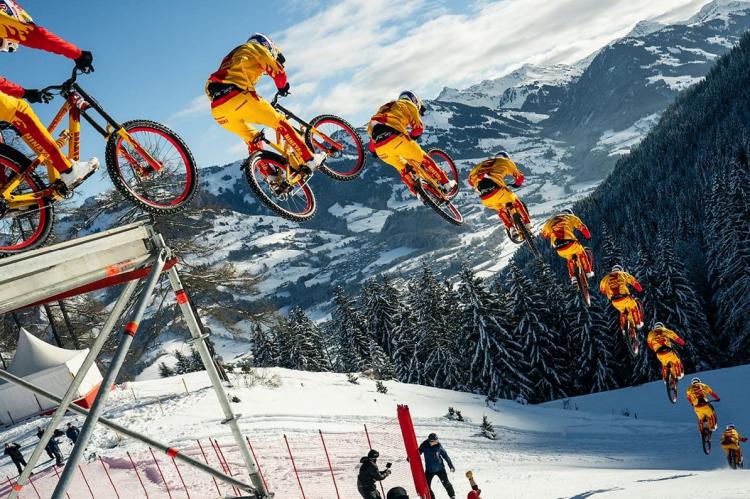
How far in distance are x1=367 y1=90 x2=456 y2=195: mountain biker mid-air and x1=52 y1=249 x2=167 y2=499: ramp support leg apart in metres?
5.46

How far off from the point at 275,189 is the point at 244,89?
170cm

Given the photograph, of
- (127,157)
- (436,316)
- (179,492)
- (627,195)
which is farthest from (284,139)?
(627,195)

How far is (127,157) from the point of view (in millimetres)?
7047

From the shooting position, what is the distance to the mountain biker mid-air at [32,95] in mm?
5434

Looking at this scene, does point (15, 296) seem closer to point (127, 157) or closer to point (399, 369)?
point (127, 157)

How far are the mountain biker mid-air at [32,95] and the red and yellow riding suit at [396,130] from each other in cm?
488

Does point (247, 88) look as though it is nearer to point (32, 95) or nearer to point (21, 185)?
point (32, 95)

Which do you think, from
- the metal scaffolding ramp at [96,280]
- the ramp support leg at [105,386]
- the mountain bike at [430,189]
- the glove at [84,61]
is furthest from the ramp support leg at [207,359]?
the mountain bike at [430,189]

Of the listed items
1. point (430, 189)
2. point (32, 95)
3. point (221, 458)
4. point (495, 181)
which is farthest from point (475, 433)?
point (32, 95)

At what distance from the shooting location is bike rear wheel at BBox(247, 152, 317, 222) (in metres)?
7.76

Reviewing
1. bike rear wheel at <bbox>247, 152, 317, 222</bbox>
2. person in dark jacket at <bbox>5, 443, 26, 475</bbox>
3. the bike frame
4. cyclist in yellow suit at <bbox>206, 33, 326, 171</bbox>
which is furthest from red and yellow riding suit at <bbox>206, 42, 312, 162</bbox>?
person in dark jacket at <bbox>5, 443, 26, 475</bbox>

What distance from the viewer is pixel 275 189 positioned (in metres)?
8.40

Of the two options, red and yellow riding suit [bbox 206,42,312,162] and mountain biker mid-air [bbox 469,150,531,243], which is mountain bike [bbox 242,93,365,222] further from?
mountain biker mid-air [bbox 469,150,531,243]

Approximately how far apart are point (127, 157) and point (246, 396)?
45.2ft
